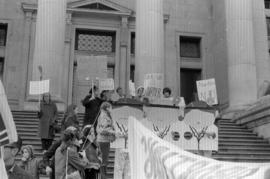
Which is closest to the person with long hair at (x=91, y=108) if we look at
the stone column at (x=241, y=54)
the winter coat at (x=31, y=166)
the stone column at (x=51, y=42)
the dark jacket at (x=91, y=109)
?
the dark jacket at (x=91, y=109)

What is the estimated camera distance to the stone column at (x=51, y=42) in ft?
55.0

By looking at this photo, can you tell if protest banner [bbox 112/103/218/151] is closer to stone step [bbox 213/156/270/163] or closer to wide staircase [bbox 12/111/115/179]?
wide staircase [bbox 12/111/115/179]

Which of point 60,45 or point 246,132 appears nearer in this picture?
point 246,132

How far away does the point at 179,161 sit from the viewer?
9.73ft

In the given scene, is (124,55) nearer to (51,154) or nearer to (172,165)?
(51,154)

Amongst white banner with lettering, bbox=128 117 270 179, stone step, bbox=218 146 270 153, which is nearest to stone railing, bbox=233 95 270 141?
A: stone step, bbox=218 146 270 153

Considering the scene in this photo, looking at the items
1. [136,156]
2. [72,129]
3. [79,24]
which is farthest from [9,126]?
[79,24]

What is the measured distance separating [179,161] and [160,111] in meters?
5.76

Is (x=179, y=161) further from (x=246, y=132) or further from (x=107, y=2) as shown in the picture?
(x=107, y=2)

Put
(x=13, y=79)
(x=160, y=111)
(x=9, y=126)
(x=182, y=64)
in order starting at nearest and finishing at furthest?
(x=9, y=126)
(x=160, y=111)
(x=13, y=79)
(x=182, y=64)

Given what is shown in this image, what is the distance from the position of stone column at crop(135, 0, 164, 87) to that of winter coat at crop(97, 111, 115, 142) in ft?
27.9

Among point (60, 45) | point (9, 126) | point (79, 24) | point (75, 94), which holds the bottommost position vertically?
point (9, 126)

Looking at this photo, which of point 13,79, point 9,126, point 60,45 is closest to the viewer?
point 9,126

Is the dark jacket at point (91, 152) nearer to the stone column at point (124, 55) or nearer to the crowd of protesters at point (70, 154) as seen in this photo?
the crowd of protesters at point (70, 154)
